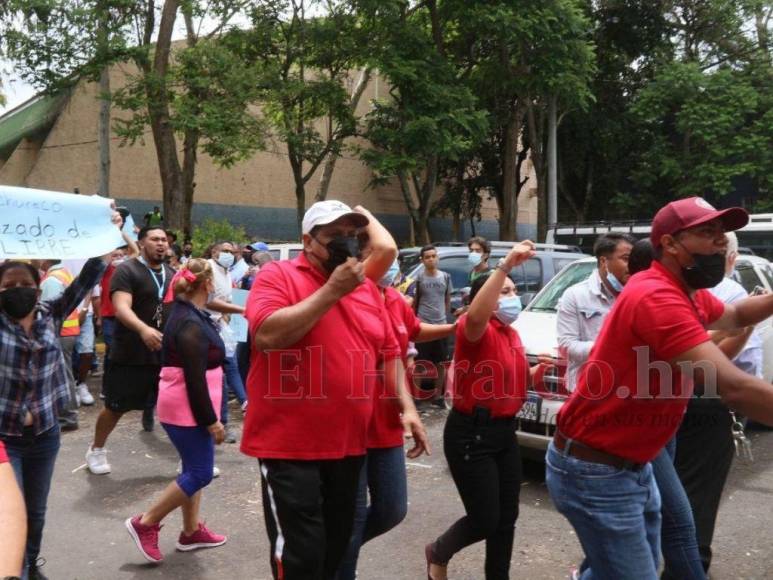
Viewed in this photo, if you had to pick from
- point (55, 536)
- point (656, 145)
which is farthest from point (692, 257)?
point (656, 145)

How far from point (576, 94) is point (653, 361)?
1839 centimetres

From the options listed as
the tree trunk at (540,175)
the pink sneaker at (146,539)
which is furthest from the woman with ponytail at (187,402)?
the tree trunk at (540,175)

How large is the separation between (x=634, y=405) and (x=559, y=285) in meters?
4.99

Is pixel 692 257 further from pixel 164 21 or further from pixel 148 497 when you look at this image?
pixel 164 21

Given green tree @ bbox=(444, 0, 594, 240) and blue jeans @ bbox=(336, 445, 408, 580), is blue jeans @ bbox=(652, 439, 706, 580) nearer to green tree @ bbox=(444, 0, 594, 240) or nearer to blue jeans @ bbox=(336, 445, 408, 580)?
blue jeans @ bbox=(336, 445, 408, 580)

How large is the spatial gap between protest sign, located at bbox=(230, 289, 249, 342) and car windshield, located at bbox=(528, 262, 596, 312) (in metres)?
3.11

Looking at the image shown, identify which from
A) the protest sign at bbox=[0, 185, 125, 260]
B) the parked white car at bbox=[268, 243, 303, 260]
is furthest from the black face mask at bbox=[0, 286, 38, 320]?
the parked white car at bbox=[268, 243, 303, 260]

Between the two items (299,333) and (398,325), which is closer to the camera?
(299,333)

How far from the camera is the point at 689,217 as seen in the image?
286 cm

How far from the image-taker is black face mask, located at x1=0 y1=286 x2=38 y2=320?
12.1 ft

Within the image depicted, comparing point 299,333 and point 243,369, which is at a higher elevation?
point 299,333

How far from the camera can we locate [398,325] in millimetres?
3994

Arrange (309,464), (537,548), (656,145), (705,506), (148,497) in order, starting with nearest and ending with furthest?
(309,464), (705,506), (537,548), (148,497), (656,145)

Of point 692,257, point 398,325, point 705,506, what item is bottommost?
point 705,506
